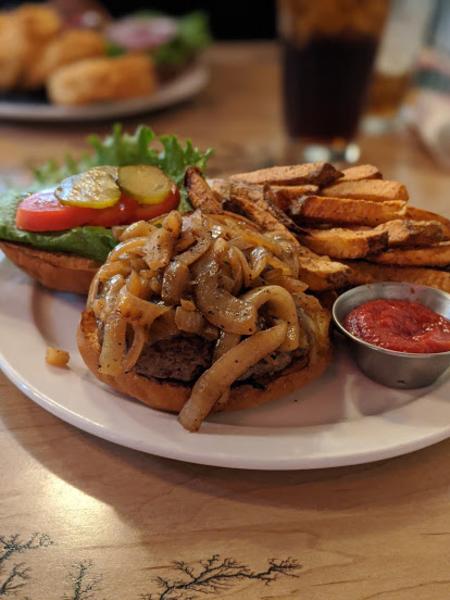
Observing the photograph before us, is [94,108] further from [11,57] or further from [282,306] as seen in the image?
[282,306]

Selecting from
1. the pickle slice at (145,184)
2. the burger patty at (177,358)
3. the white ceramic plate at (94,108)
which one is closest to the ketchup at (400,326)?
the burger patty at (177,358)

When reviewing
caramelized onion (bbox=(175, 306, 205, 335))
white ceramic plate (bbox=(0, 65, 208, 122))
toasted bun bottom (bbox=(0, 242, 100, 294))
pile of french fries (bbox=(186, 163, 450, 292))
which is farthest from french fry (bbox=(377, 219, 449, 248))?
white ceramic plate (bbox=(0, 65, 208, 122))

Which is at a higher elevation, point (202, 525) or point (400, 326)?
point (400, 326)

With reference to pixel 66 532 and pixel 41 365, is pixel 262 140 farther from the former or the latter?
pixel 66 532

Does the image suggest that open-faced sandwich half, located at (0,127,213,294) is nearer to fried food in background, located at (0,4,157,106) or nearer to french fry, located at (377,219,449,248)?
french fry, located at (377,219,449,248)

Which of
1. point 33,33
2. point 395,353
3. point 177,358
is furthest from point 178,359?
point 33,33
